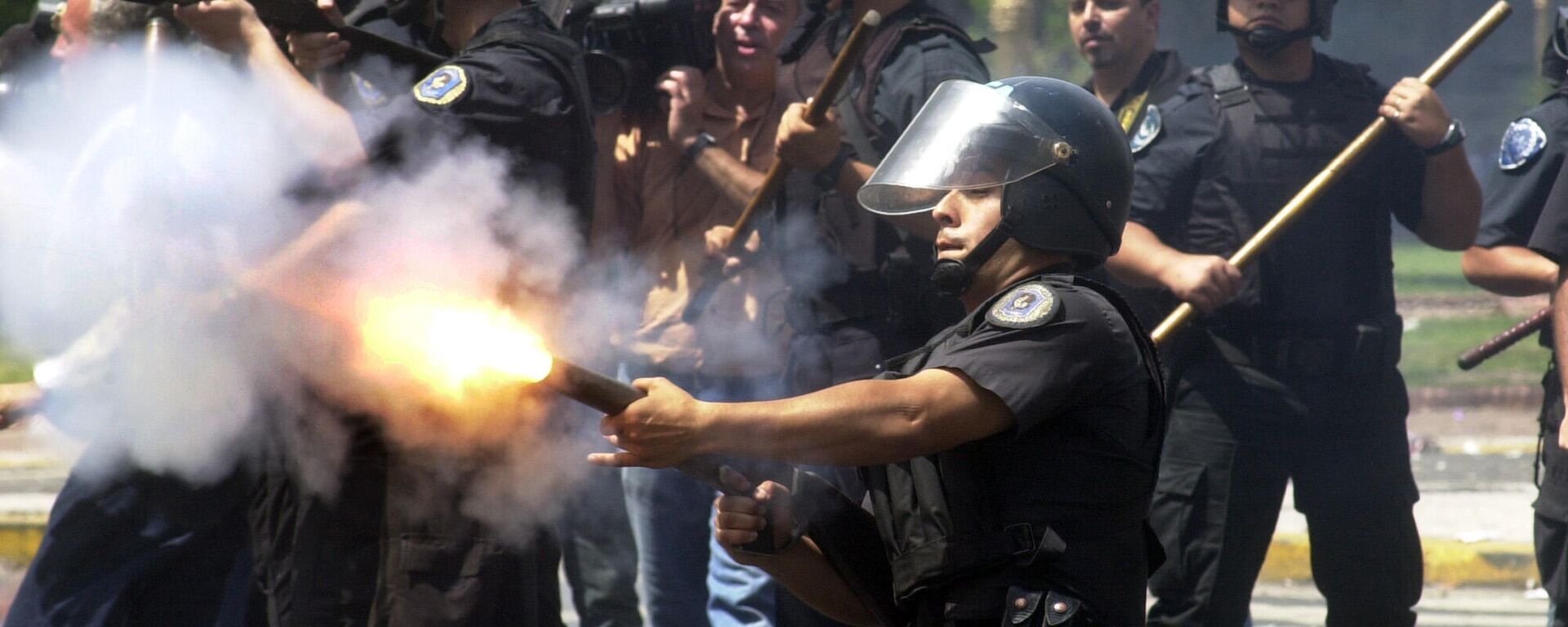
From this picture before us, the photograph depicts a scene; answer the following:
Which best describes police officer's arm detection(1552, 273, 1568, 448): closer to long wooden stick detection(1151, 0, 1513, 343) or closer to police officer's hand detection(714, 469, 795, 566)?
long wooden stick detection(1151, 0, 1513, 343)

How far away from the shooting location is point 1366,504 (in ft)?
15.1

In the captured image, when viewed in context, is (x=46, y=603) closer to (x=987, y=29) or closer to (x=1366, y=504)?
(x=1366, y=504)

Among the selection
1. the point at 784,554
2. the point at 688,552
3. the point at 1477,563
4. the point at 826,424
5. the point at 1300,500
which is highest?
the point at 826,424

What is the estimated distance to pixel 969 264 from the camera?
2918 millimetres

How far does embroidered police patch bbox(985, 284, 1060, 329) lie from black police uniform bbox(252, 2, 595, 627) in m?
1.20

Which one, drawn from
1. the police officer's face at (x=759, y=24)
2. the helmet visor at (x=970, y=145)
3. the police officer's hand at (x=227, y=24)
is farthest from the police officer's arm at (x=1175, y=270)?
the police officer's hand at (x=227, y=24)

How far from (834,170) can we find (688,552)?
1.32 metres

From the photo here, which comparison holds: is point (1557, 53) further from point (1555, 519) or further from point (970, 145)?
point (970, 145)

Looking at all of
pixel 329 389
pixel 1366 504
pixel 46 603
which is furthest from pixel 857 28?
pixel 46 603

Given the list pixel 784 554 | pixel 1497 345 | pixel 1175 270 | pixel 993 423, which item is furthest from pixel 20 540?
pixel 993 423

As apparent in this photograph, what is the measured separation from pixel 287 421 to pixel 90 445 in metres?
0.64

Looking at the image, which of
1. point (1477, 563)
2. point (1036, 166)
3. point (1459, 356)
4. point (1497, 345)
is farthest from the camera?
point (1459, 356)

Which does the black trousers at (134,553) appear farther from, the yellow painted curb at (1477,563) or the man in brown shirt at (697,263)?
the yellow painted curb at (1477,563)

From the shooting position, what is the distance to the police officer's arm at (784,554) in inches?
112
